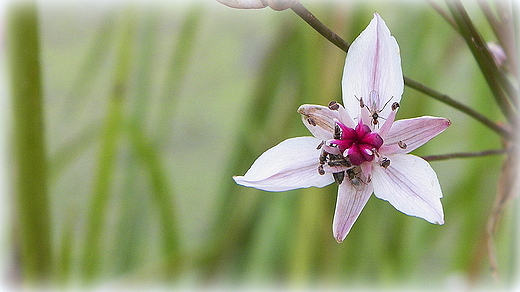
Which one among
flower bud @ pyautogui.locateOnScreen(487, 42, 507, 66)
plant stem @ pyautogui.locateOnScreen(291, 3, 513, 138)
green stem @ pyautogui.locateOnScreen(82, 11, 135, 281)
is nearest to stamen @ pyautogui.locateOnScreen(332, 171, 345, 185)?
plant stem @ pyautogui.locateOnScreen(291, 3, 513, 138)

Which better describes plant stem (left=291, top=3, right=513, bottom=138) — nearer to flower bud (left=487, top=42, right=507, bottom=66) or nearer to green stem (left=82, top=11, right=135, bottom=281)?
flower bud (left=487, top=42, right=507, bottom=66)

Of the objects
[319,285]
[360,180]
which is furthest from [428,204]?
[319,285]

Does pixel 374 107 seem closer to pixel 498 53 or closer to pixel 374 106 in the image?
pixel 374 106

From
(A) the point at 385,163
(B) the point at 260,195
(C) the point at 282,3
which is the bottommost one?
(B) the point at 260,195

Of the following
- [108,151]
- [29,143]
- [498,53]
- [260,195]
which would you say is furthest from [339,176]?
[260,195]

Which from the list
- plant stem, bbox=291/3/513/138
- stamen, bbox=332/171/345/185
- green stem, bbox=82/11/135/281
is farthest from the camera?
green stem, bbox=82/11/135/281

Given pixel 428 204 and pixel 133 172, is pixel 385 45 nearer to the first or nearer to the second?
pixel 428 204

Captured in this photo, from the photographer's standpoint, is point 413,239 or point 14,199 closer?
point 14,199
